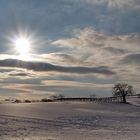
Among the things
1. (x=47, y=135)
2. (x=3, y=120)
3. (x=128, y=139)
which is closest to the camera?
(x=128, y=139)

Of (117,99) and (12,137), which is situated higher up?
(117,99)

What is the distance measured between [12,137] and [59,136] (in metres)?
3.50

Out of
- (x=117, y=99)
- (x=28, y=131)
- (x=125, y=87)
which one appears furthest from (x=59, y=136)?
(x=125, y=87)

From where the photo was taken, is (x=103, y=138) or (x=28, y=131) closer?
(x=103, y=138)

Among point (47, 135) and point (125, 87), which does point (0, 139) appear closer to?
point (47, 135)

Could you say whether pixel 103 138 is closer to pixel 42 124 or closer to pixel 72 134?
pixel 72 134

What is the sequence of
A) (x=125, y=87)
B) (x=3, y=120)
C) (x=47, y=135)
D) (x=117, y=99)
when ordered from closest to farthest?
(x=47, y=135) → (x=3, y=120) → (x=117, y=99) → (x=125, y=87)

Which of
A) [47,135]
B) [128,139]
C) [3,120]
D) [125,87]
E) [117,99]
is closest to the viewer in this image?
[128,139]

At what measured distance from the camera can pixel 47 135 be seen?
2523cm

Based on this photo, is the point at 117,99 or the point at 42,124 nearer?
the point at 42,124

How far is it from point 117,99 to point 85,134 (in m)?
80.1

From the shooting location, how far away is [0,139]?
→ 21812mm

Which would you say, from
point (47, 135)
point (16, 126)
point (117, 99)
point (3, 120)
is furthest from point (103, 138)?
point (117, 99)

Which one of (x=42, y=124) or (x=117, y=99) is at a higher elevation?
(x=117, y=99)
